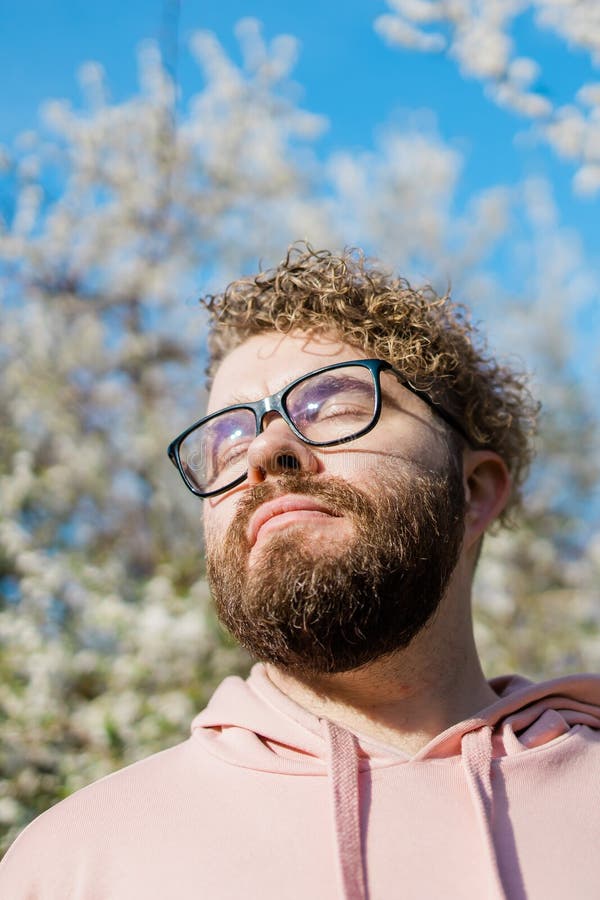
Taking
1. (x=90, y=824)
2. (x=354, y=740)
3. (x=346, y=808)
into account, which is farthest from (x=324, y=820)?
(x=90, y=824)

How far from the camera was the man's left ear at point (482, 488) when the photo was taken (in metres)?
1.99

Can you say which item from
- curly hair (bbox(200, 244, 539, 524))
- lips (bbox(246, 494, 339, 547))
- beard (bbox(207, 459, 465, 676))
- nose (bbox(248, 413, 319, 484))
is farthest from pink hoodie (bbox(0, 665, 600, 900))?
curly hair (bbox(200, 244, 539, 524))

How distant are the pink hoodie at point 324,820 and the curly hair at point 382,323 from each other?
78 cm

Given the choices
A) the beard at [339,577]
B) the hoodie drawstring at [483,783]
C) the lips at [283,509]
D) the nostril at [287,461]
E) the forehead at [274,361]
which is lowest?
the hoodie drawstring at [483,783]

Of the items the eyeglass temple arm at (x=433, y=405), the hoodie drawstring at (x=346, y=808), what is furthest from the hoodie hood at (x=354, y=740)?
the eyeglass temple arm at (x=433, y=405)

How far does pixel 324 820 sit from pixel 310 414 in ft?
2.60

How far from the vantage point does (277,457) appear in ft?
5.43

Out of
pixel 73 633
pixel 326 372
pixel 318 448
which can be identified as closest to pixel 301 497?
pixel 318 448

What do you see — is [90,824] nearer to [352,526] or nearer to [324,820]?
[324,820]

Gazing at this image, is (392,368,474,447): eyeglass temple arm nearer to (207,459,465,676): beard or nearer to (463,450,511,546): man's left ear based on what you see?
(463,450,511,546): man's left ear

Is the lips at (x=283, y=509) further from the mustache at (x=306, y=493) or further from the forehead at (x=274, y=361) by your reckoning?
the forehead at (x=274, y=361)

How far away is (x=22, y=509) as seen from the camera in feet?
16.2

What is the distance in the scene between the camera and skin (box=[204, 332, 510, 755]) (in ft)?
5.24

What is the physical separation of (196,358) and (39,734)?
364 centimetres
